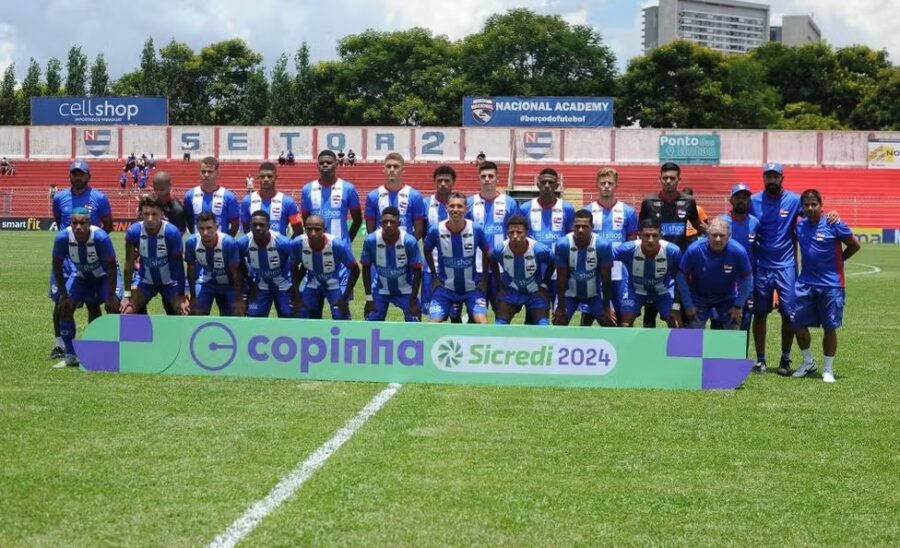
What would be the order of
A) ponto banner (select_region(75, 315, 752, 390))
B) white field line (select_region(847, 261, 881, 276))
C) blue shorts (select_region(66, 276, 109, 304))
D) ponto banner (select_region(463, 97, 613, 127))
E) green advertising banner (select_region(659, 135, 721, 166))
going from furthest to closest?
ponto banner (select_region(463, 97, 613, 127)), green advertising banner (select_region(659, 135, 721, 166)), white field line (select_region(847, 261, 881, 276)), blue shorts (select_region(66, 276, 109, 304)), ponto banner (select_region(75, 315, 752, 390))

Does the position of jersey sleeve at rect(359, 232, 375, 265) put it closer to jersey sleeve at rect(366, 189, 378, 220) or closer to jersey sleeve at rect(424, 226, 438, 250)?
jersey sleeve at rect(424, 226, 438, 250)

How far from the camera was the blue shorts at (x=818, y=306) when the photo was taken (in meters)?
10.1

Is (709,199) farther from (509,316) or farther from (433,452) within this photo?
(433,452)

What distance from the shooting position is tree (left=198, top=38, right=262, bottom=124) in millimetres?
76062

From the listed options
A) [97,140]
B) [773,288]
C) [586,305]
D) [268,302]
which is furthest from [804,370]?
[97,140]

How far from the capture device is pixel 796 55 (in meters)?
76.2

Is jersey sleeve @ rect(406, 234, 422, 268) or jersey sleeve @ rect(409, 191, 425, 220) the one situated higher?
jersey sleeve @ rect(409, 191, 425, 220)

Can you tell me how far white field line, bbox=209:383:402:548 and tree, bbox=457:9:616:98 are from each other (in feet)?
217

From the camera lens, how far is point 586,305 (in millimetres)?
10758

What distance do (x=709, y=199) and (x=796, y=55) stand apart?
36.9m

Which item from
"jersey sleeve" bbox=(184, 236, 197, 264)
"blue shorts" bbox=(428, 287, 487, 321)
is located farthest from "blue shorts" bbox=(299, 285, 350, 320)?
"jersey sleeve" bbox=(184, 236, 197, 264)

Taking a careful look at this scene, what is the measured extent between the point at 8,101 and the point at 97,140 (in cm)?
2319

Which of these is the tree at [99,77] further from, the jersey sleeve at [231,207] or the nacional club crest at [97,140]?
the jersey sleeve at [231,207]

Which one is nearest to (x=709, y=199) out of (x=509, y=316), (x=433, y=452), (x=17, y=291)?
(x=17, y=291)
